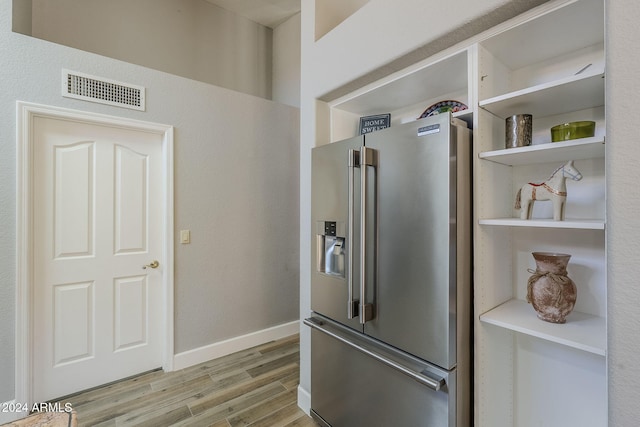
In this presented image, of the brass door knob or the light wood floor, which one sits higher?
the brass door knob

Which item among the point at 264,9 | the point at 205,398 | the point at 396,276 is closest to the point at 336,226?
the point at 396,276

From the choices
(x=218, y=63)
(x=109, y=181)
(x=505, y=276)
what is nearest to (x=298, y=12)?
(x=218, y=63)

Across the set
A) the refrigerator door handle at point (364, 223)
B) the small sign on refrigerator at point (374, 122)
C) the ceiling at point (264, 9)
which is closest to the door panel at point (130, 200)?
the small sign on refrigerator at point (374, 122)

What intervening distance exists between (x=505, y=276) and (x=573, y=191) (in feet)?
1.63

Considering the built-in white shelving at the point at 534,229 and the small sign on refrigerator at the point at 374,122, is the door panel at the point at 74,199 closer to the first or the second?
the small sign on refrigerator at the point at 374,122

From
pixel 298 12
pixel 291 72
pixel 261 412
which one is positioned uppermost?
pixel 298 12

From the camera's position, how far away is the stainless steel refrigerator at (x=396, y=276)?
123cm

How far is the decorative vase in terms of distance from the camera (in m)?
1.17

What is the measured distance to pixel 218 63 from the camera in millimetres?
3465

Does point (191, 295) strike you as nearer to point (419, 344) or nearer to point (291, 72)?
point (419, 344)

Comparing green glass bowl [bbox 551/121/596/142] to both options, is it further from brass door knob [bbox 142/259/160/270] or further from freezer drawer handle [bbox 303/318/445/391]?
brass door knob [bbox 142/259/160/270]

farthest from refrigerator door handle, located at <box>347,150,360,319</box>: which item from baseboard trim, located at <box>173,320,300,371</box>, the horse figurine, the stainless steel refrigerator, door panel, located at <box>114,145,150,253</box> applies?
door panel, located at <box>114,145,150,253</box>

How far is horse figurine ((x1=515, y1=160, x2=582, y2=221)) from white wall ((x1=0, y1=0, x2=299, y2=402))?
2.36 meters

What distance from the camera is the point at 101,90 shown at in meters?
2.17
